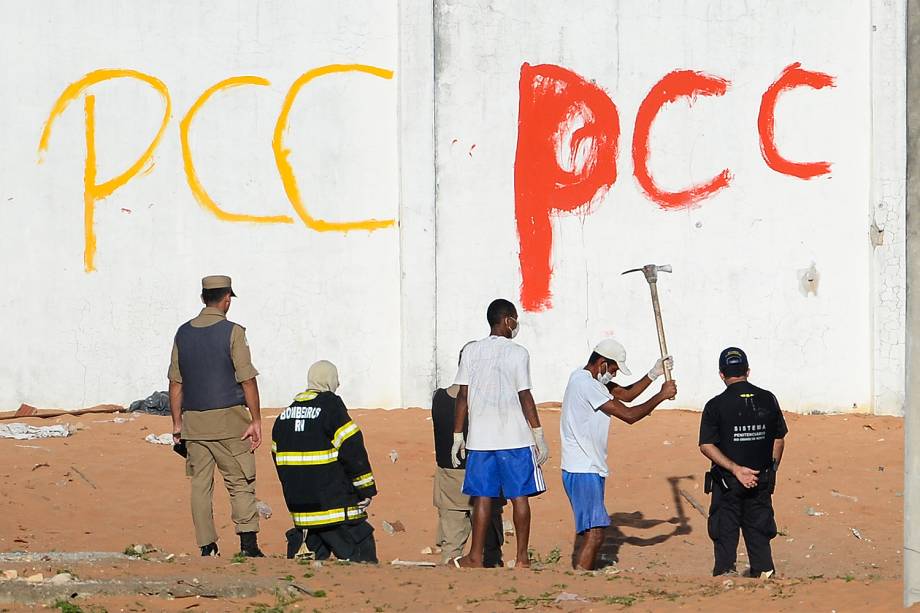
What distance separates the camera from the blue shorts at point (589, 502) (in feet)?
A: 28.3

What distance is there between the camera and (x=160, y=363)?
Answer: 14.1m

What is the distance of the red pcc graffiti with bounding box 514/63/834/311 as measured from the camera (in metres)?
13.8

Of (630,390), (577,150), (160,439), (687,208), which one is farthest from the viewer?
(577,150)

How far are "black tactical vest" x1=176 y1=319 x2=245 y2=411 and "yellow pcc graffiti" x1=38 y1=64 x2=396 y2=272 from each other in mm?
5508

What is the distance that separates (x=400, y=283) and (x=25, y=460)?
13.2 ft

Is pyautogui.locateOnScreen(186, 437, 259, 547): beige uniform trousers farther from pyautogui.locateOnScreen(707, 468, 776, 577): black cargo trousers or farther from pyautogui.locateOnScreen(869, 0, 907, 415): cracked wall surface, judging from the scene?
pyautogui.locateOnScreen(869, 0, 907, 415): cracked wall surface

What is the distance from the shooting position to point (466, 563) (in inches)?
339

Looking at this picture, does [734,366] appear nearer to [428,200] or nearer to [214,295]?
[214,295]

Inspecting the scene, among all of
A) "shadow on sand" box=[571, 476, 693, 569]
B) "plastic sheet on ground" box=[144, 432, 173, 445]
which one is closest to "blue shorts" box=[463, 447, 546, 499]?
"shadow on sand" box=[571, 476, 693, 569]

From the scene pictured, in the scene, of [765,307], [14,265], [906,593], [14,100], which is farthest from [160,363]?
[906,593]

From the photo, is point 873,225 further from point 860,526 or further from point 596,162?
point 860,526

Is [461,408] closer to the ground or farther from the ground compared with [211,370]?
closer to the ground

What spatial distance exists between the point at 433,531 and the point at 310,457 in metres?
2.80

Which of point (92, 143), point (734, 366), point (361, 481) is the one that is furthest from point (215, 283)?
point (92, 143)
